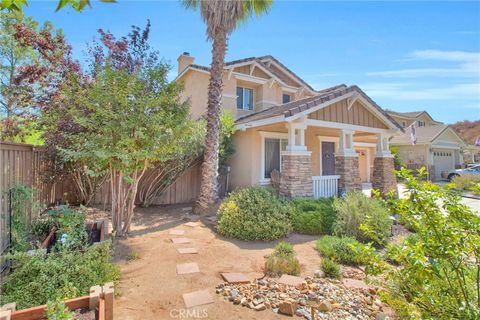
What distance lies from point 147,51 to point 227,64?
4.17 metres

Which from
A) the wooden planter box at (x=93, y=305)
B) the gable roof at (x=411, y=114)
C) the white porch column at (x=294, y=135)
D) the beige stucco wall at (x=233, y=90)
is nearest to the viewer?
the wooden planter box at (x=93, y=305)

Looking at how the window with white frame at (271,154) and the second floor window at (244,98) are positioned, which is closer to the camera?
the window with white frame at (271,154)

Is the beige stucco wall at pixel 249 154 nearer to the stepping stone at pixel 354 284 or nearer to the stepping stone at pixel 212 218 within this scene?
the stepping stone at pixel 212 218

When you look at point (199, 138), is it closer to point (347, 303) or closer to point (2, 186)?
point (2, 186)

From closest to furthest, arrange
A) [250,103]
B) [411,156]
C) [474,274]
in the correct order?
[474,274] < [250,103] < [411,156]

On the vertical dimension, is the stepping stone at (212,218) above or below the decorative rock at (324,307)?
above

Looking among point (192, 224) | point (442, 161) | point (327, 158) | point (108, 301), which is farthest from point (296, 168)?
point (442, 161)

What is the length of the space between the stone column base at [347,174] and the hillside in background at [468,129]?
4879 centimetres

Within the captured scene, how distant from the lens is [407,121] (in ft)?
112

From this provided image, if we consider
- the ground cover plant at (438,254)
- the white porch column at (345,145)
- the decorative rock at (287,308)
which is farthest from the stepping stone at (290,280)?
the white porch column at (345,145)

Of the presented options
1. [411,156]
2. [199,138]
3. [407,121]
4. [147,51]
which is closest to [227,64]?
[147,51]

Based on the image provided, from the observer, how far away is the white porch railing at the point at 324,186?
988cm
